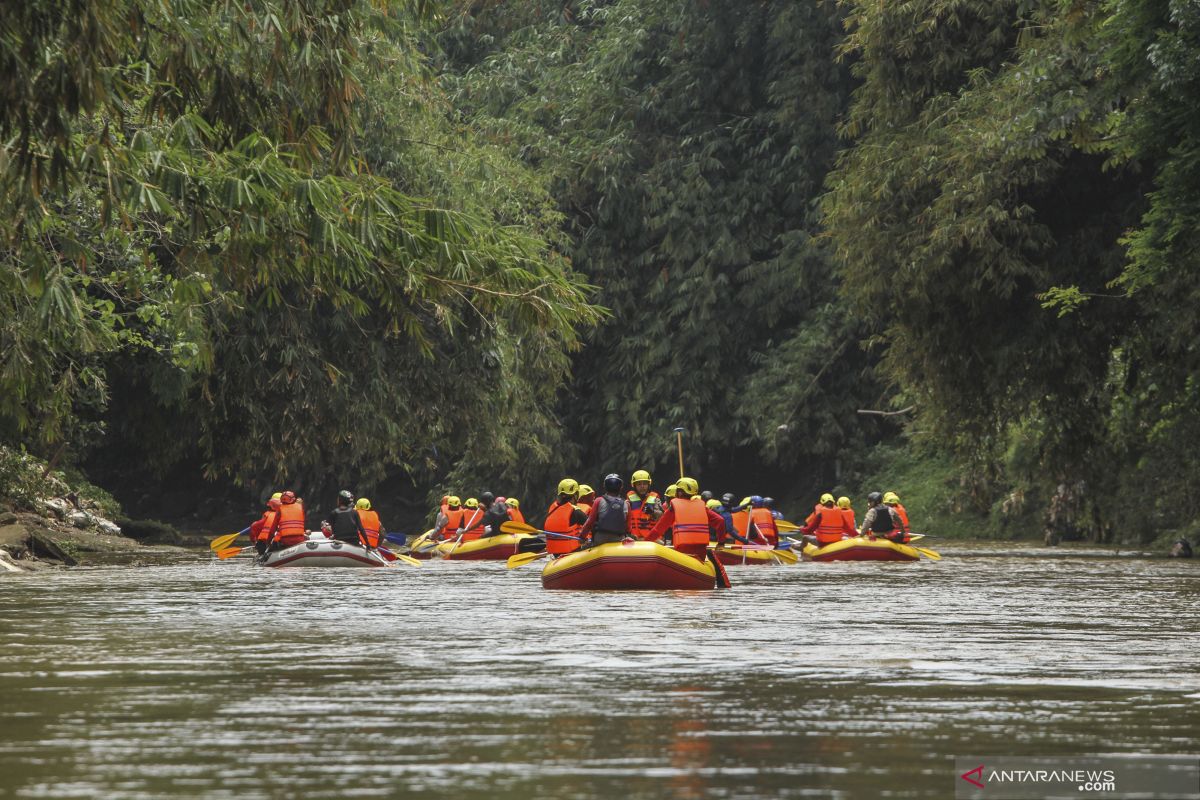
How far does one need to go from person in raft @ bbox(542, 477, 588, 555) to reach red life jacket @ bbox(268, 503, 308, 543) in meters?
5.77

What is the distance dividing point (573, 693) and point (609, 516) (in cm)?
1138

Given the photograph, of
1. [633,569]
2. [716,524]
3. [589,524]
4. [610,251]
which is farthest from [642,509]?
[610,251]

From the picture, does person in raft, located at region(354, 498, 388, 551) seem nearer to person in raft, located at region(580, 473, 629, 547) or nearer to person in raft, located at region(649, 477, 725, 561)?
person in raft, located at region(649, 477, 725, 561)

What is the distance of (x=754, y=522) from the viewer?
32.5m

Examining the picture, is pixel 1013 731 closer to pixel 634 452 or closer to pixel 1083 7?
pixel 1083 7

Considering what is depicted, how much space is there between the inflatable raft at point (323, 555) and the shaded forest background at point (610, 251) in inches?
98.4

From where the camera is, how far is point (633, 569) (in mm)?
20891

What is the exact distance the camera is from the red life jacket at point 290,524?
100 feet

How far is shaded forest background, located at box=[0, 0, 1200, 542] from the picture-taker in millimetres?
14312

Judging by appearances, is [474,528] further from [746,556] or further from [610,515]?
[610,515]

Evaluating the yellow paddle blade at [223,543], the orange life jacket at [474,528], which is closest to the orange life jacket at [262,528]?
the yellow paddle blade at [223,543]

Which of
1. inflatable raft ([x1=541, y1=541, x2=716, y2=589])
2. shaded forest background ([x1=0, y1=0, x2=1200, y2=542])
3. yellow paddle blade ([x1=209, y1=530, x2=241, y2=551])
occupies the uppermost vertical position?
shaded forest background ([x1=0, y1=0, x2=1200, y2=542])

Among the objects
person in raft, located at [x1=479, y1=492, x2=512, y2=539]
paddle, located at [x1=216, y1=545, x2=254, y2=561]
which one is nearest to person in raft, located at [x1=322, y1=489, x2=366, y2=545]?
paddle, located at [x1=216, y1=545, x2=254, y2=561]

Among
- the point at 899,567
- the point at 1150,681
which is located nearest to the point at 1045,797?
the point at 1150,681
